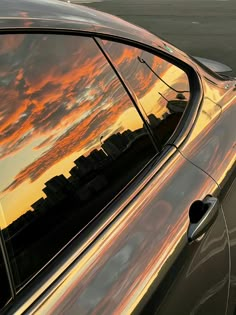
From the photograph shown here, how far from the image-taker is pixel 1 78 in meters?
1.55

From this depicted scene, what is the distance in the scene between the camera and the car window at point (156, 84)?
2.04 meters

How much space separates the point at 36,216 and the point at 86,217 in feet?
0.59

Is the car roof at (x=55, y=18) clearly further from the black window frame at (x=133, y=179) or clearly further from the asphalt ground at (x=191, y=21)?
the asphalt ground at (x=191, y=21)

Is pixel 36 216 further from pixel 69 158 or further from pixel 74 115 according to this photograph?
pixel 74 115

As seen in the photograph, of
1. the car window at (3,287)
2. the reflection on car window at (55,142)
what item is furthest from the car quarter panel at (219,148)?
the car window at (3,287)

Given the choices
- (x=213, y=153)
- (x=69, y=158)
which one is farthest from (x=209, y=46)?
(x=69, y=158)

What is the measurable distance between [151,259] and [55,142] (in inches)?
16.6

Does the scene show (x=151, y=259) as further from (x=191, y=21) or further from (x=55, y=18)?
(x=191, y=21)

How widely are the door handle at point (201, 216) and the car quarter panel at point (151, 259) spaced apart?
0.07 ft

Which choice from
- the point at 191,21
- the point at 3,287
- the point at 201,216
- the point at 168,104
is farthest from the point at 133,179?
the point at 191,21

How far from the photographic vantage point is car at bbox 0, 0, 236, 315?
1.49 meters

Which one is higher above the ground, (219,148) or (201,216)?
(219,148)

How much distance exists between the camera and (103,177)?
1806 millimetres

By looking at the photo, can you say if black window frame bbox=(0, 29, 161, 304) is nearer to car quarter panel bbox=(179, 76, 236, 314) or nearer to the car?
the car
